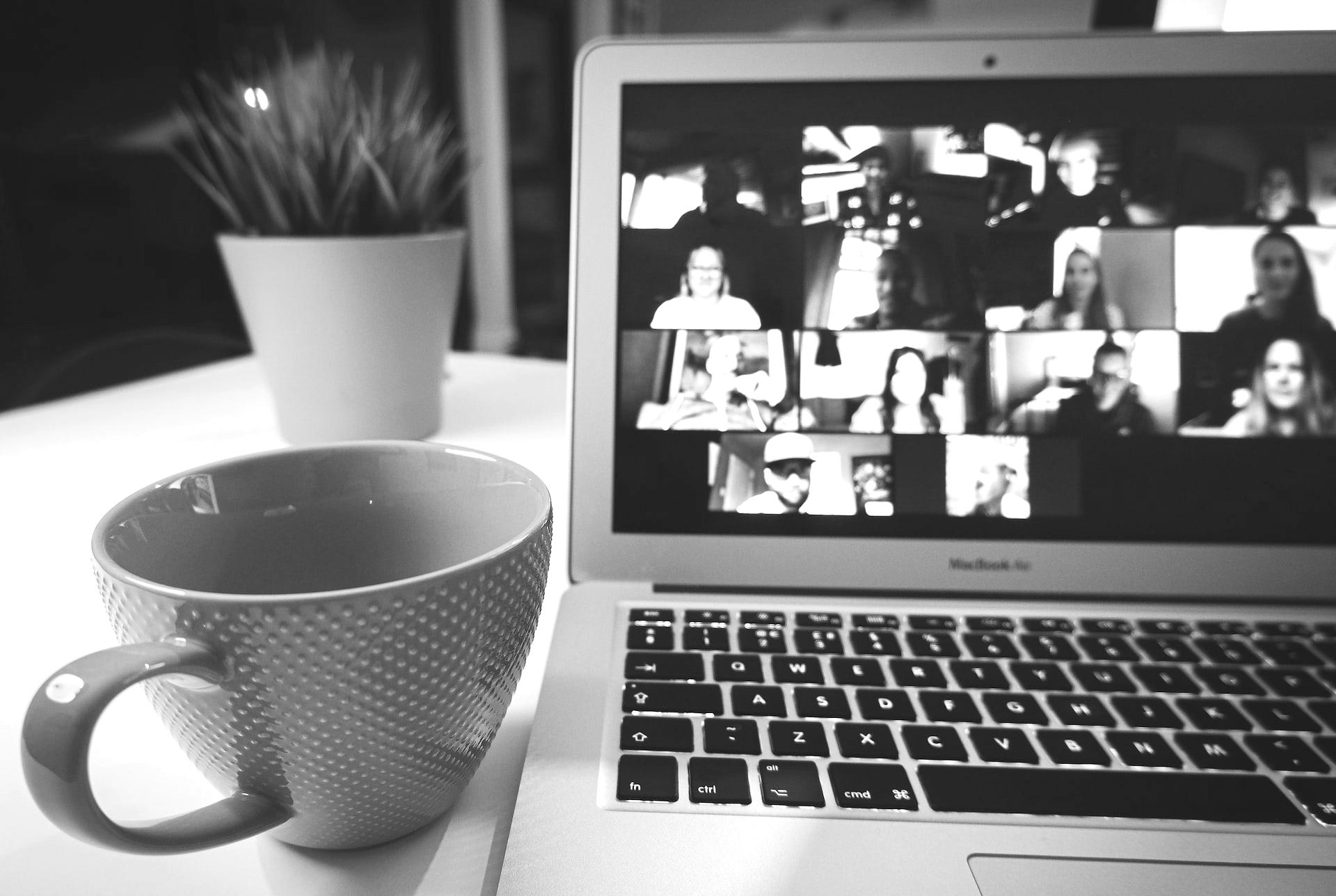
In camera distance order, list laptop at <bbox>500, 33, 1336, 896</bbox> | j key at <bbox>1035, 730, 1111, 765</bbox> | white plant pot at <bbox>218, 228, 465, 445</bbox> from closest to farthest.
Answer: j key at <bbox>1035, 730, 1111, 765</bbox> → laptop at <bbox>500, 33, 1336, 896</bbox> → white plant pot at <bbox>218, 228, 465, 445</bbox>

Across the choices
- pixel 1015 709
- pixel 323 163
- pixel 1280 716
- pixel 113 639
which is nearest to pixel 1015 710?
pixel 1015 709

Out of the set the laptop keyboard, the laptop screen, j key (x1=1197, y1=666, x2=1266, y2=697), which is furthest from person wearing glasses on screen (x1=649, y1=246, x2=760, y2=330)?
j key (x1=1197, y1=666, x2=1266, y2=697)

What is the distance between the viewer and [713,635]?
0.33m

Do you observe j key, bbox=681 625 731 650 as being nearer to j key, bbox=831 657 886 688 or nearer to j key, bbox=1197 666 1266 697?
j key, bbox=831 657 886 688

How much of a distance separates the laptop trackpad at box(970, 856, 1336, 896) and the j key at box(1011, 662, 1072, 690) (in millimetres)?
78

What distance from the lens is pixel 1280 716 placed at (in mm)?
295

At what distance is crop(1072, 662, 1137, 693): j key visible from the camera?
31 cm

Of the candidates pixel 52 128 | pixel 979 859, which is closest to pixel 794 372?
pixel 979 859

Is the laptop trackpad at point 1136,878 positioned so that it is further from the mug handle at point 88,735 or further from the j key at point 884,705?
the mug handle at point 88,735

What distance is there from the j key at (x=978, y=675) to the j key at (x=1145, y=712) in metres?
0.04

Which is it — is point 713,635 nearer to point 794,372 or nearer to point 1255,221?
point 794,372

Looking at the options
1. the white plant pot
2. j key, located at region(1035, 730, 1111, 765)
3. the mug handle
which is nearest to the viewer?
the mug handle

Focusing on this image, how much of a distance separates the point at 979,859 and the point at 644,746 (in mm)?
109

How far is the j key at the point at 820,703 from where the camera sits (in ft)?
0.93
